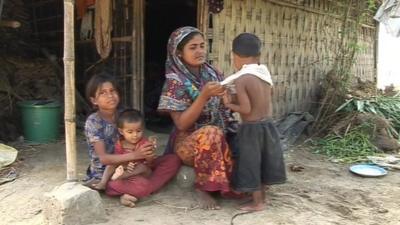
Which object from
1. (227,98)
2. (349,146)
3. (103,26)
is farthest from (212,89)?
(349,146)

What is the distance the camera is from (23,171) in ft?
14.3

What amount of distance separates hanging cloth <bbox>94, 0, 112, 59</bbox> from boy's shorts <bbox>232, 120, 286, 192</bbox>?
299 cm

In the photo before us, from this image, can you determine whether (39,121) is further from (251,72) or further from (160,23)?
(160,23)

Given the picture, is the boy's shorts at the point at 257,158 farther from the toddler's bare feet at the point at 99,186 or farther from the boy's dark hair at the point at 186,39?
the toddler's bare feet at the point at 99,186

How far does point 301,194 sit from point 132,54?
2.91 metres

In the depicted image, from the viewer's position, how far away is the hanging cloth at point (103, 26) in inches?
223

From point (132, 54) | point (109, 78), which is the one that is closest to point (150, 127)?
point (132, 54)

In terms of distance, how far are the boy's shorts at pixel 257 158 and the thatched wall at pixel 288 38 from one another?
7.22 ft

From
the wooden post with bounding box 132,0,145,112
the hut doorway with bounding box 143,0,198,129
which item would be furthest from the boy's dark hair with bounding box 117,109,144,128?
the hut doorway with bounding box 143,0,198,129

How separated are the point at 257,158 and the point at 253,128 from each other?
221 mm

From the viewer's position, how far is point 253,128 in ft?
10.8

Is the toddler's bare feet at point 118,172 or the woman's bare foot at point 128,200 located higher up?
the toddler's bare feet at point 118,172

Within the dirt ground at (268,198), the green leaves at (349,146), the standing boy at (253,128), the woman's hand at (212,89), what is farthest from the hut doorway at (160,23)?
the woman's hand at (212,89)

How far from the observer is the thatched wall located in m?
5.57
